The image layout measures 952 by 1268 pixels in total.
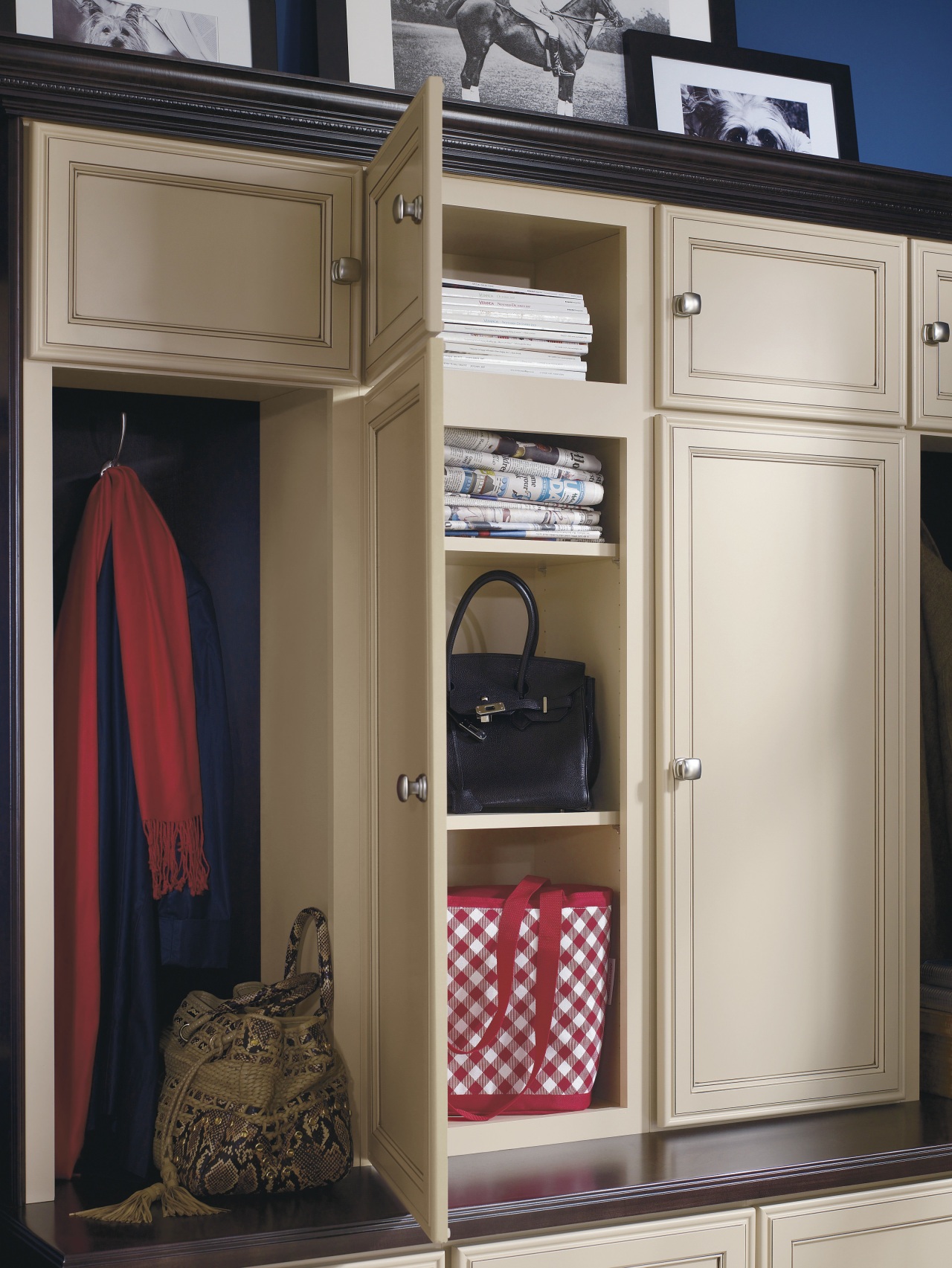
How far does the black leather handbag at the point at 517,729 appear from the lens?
2.05 meters

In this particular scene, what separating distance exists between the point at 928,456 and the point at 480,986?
1.63 meters

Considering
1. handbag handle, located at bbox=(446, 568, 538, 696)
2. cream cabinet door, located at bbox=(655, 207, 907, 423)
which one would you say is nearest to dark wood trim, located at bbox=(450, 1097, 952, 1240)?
handbag handle, located at bbox=(446, 568, 538, 696)

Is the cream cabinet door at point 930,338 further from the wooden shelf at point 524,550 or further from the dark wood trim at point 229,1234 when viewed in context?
the dark wood trim at point 229,1234

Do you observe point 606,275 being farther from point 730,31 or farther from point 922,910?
point 922,910

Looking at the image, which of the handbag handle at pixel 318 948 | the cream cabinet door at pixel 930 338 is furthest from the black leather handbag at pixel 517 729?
the cream cabinet door at pixel 930 338

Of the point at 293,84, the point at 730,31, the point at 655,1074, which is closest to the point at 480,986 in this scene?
the point at 655,1074

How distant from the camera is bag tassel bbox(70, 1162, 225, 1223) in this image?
1.76 meters

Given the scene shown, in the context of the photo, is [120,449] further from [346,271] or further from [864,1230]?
[864,1230]

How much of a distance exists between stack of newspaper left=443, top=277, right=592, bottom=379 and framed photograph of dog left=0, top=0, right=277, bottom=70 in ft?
1.85

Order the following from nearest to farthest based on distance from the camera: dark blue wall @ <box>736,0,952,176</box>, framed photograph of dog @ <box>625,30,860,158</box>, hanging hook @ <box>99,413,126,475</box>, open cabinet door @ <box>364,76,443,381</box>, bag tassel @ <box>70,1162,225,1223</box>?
open cabinet door @ <box>364,76,443,381</box>, bag tassel @ <box>70,1162,225,1223</box>, hanging hook @ <box>99,413,126,475</box>, framed photograph of dog @ <box>625,30,860,158</box>, dark blue wall @ <box>736,0,952,176</box>

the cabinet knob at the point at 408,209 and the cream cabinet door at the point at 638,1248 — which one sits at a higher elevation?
the cabinet knob at the point at 408,209

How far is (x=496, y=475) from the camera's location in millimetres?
2055

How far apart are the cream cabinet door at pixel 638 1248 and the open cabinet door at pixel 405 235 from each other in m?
1.39

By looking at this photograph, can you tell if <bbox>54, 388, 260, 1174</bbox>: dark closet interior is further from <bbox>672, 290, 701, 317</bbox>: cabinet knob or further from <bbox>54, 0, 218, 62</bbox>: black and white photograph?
<bbox>672, 290, 701, 317</bbox>: cabinet knob
